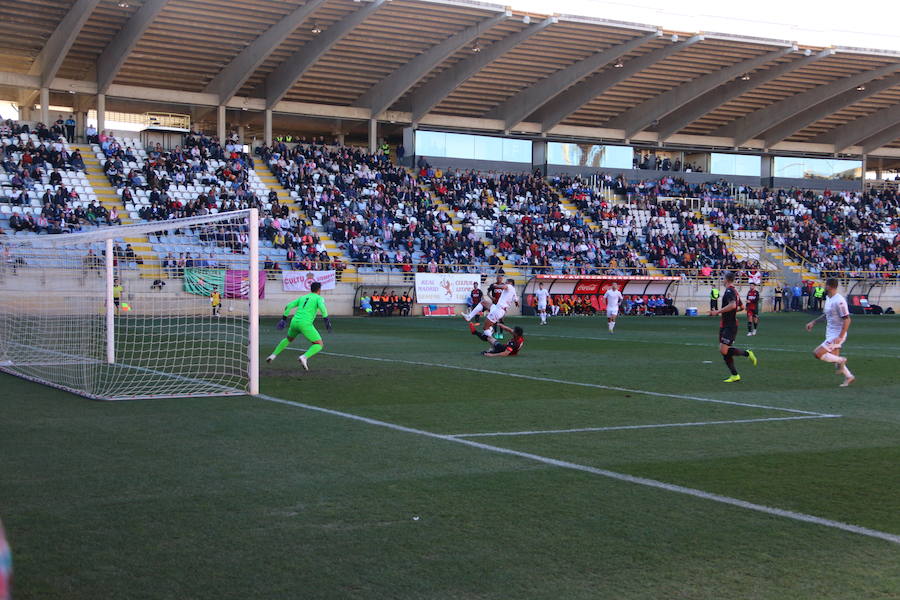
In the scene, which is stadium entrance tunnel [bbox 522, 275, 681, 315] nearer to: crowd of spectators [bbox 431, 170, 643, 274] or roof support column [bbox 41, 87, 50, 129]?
crowd of spectators [bbox 431, 170, 643, 274]

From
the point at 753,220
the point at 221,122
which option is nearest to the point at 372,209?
the point at 221,122

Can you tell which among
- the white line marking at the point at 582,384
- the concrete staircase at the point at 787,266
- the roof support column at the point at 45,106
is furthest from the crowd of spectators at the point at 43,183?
the concrete staircase at the point at 787,266

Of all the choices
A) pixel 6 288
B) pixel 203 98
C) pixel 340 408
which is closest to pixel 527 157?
pixel 203 98

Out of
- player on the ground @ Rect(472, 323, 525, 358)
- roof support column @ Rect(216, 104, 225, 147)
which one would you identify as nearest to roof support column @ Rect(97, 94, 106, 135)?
roof support column @ Rect(216, 104, 225, 147)

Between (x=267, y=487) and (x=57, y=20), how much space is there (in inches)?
1483

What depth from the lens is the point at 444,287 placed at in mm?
41156

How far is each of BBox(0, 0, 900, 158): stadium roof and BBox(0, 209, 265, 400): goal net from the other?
19.7 m

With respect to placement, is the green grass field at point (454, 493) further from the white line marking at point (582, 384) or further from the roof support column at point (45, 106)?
the roof support column at point (45, 106)

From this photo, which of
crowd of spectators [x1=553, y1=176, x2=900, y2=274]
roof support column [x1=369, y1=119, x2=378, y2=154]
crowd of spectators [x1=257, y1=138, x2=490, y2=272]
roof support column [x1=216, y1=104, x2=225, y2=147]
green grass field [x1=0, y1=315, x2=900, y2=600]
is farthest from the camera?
roof support column [x1=369, y1=119, x2=378, y2=154]

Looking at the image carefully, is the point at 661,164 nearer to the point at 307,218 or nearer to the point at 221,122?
the point at 307,218

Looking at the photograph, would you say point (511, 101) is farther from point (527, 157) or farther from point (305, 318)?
point (305, 318)

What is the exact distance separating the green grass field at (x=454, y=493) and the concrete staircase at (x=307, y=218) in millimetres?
26752

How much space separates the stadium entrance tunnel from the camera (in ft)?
143

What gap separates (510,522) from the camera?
6141mm
